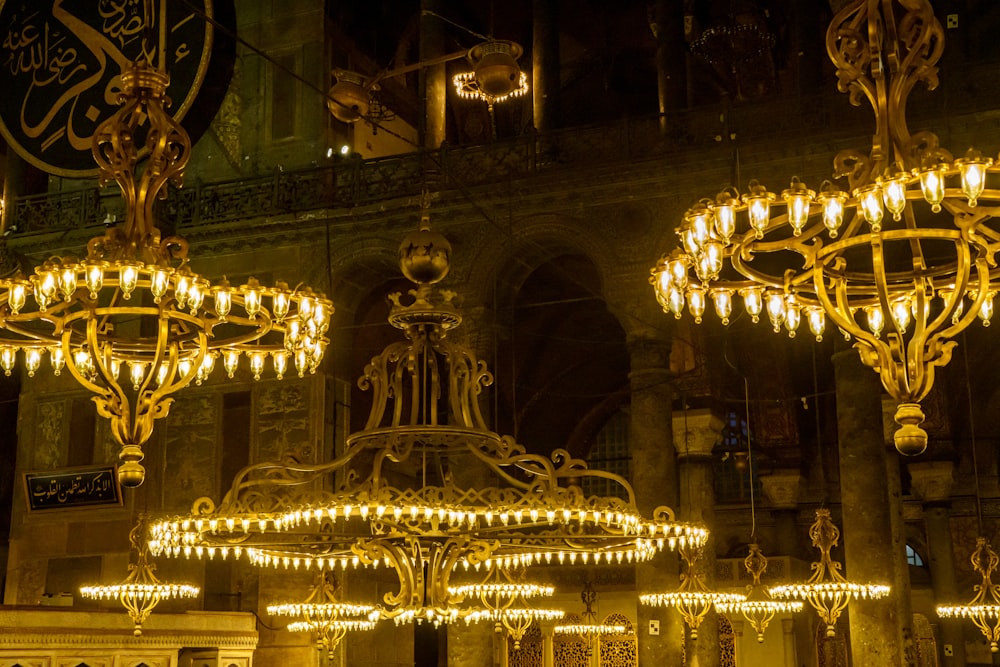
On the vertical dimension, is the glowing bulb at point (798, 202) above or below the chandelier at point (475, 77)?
below

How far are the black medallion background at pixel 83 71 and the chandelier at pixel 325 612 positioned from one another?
11.0 ft

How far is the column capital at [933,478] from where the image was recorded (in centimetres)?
1294

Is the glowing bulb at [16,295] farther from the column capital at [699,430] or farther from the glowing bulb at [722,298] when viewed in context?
the column capital at [699,430]

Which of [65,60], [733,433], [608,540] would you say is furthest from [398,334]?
[608,540]

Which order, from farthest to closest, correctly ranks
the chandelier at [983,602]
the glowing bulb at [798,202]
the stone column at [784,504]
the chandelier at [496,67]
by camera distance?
the stone column at [784,504] → the chandelier at [496,67] → the chandelier at [983,602] → the glowing bulb at [798,202]

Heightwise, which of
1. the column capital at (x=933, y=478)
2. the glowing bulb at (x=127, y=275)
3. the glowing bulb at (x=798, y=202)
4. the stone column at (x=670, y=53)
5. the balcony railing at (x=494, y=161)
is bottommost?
the glowing bulb at (x=798, y=202)

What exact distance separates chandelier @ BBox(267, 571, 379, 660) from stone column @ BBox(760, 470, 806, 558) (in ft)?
20.0

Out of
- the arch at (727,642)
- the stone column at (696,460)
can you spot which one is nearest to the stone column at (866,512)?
the stone column at (696,460)

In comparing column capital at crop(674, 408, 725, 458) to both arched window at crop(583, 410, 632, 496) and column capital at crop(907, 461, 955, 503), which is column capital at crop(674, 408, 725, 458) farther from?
arched window at crop(583, 410, 632, 496)

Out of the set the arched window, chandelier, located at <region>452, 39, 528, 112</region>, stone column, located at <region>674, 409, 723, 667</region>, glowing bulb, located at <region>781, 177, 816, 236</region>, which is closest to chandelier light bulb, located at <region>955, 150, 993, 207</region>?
glowing bulb, located at <region>781, 177, 816, 236</region>

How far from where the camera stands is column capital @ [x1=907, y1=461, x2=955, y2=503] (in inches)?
509

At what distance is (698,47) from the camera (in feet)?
36.8

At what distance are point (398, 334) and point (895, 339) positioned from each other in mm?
8714

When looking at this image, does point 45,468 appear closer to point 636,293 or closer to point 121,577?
point 121,577
